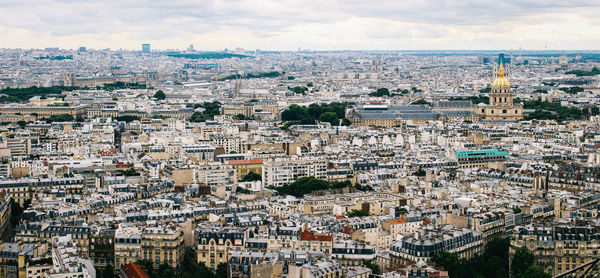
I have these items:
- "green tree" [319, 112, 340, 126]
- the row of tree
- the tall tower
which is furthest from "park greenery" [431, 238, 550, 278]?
the row of tree

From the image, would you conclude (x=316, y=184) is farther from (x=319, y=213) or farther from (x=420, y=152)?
(x=420, y=152)

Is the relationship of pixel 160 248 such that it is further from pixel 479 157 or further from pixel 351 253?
pixel 479 157

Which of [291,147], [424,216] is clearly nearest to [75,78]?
[291,147]

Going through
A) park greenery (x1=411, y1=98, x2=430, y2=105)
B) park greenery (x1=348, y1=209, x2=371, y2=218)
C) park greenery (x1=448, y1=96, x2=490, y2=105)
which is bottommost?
park greenery (x1=348, y1=209, x2=371, y2=218)

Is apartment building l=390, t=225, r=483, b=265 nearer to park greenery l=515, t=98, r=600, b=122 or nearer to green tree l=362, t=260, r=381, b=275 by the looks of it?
green tree l=362, t=260, r=381, b=275

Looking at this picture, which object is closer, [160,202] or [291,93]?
[160,202]

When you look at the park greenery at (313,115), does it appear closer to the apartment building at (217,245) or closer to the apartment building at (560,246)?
the apartment building at (217,245)

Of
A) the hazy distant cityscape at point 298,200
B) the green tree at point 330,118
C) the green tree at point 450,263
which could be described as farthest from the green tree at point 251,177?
Answer: the green tree at point 330,118
